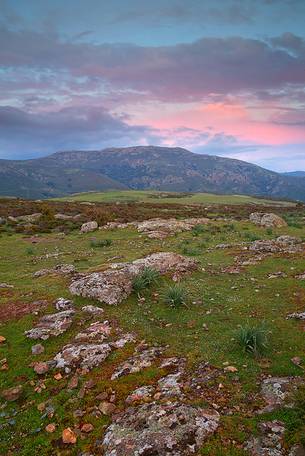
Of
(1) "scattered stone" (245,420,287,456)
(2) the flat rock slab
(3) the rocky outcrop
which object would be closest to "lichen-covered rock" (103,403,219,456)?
(1) "scattered stone" (245,420,287,456)

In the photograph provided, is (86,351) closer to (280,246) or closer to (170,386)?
(170,386)

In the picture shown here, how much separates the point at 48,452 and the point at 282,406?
5272 mm

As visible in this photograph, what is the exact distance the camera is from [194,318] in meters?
13.6

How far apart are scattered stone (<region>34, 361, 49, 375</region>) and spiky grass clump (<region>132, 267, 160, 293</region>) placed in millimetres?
6151

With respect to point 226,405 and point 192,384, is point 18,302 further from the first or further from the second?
point 226,405

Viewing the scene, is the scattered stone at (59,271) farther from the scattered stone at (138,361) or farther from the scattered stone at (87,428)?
the scattered stone at (87,428)

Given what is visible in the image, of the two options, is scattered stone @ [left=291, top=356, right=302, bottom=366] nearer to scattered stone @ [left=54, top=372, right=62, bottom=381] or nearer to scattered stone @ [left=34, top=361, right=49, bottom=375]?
scattered stone @ [left=54, top=372, right=62, bottom=381]

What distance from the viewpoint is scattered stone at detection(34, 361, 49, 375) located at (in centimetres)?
1042

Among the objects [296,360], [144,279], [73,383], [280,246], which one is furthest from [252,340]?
[280,246]

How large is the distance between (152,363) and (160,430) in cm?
290

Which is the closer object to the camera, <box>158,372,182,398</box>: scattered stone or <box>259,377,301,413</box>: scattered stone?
<box>259,377,301,413</box>: scattered stone

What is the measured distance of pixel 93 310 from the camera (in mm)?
14148

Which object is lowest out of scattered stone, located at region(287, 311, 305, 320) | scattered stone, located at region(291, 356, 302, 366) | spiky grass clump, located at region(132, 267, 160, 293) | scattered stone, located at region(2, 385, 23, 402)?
scattered stone, located at region(2, 385, 23, 402)

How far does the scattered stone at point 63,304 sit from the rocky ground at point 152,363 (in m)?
0.07
